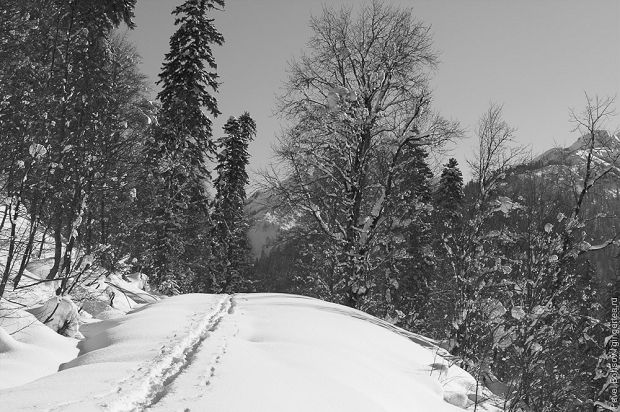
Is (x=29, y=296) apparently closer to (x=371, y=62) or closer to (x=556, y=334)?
(x=556, y=334)

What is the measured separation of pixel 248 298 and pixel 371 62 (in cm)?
803

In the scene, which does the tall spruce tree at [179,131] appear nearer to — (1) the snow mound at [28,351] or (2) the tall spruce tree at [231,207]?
(2) the tall spruce tree at [231,207]

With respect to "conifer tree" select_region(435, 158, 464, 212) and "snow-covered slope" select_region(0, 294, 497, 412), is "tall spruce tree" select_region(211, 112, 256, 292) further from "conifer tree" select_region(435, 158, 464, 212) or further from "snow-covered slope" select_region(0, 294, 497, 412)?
"snow-covered slope" select_region(0, 294, 497, 412)

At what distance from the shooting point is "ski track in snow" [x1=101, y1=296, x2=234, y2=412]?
11.2 feet

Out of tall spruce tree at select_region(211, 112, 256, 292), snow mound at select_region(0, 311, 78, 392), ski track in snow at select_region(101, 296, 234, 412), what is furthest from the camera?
tall spruce tree at select_region(211, 112, 256, 292)

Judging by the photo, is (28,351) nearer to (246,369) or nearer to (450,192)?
(246,369)

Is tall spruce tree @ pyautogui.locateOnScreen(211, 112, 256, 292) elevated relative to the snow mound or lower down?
elevated

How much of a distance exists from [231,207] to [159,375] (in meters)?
24.9

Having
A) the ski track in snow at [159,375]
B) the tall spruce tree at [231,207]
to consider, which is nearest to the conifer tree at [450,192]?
the tall spruce tree at [231,207]

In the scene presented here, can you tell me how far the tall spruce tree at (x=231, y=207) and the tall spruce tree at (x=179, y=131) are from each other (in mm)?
5958

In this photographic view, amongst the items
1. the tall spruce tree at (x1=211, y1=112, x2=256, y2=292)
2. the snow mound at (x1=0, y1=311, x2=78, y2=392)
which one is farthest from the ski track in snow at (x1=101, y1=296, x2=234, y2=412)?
the tall spruce tree at (x1=211, y1=112, x2=256, y2=292)

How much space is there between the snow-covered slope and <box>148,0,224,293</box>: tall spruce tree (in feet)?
40.4

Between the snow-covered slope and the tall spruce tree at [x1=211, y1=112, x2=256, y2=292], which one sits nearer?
the snow-covered slope

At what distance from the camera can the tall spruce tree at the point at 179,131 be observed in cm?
1953
